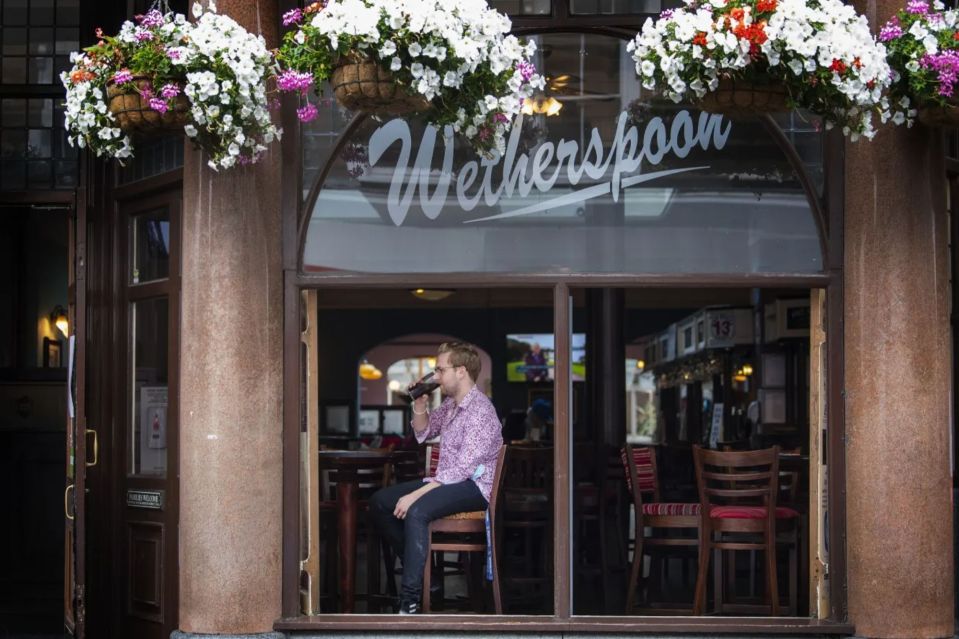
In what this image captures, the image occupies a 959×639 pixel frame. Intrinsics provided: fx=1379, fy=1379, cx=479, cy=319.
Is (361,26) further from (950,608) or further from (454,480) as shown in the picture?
(950,608)

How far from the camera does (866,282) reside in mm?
6641

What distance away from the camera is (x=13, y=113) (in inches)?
331

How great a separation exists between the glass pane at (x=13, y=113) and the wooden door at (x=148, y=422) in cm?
106

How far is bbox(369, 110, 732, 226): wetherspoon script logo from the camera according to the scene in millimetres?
6906

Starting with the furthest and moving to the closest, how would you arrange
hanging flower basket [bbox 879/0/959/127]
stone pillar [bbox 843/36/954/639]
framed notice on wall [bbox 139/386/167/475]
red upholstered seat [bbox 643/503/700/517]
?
red upholstered seat [bbox 643/503/700/517]
framed notice on wall [bbox 139/386/167/475]
stone pillar [bbox 843/36/954/639]
hanging flower basket [bbox 879/0/959/127]

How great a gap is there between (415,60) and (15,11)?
3.89m

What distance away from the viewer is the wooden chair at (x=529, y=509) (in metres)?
8.92

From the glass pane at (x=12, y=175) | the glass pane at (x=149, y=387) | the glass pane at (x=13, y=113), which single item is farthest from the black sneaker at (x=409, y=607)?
the glass pane at (x=13, y=113)

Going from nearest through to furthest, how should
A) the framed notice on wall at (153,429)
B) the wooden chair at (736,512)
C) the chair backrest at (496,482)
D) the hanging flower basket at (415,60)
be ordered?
the hanging flower basket at (415,60)
the chair backrest at (496,482)
the framed notice on wall at (153,429)
the wooden chair at (736,512)

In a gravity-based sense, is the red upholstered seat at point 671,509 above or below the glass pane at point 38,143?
below

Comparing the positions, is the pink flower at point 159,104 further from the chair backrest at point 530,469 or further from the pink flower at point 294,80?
the chair backrest at point 530,469

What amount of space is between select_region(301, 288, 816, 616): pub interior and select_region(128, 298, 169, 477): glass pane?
2.88 ft

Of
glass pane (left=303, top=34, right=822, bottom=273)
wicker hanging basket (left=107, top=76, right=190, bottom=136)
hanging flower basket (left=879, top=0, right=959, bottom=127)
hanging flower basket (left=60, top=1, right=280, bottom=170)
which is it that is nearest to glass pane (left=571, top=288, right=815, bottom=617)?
glass pane (left=303, top=34, right=822, bottom=273)

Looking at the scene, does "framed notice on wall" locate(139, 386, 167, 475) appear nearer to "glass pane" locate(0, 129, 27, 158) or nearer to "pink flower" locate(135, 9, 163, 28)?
"glass pane" locate(0, 129, 27, 158)
